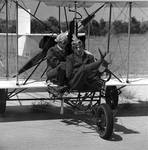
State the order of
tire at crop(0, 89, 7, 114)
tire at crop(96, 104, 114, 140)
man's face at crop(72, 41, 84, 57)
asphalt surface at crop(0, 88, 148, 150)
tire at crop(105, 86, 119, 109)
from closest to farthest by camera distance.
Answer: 1. asphalt surface at crop(0, 88, 148, 150)
2. tire at crop(96, 104, 114, 140)
3. man's face at crop(72, 41, 84, 57)
4. tire at crop(0, 89, 7, 114)
5. tire at crop(105, 86, 119, 109)

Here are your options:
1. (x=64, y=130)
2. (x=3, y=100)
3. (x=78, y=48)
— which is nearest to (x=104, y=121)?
(x=64, y=130)

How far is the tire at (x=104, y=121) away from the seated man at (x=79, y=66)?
1.65 feet

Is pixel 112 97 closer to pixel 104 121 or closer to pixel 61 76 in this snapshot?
pixel 61 76

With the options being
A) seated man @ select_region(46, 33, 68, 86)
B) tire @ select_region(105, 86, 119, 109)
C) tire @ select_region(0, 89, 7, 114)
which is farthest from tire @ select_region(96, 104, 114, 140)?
tire @ select_region(0, 89, 7, 114)

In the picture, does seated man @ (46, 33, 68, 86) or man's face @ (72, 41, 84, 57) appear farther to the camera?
seated man @ (46, 33, 68, 86)

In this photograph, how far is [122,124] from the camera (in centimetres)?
600

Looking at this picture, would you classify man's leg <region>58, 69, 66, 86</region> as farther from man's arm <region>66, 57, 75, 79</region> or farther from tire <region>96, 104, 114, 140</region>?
tire <region>96, 104, 114, 140</region>

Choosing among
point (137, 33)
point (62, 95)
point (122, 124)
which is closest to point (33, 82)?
point (62, 95)

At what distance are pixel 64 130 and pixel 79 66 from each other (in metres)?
1.08

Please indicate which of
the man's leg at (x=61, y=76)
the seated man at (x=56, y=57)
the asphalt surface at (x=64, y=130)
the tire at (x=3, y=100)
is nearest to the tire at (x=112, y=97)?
the asphalt surface at (x=64, y=130)

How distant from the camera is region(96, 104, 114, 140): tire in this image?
490 centimetres

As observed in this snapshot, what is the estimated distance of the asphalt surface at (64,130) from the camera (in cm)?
479

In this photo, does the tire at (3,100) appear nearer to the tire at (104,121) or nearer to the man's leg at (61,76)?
the man's leg at (61,76)

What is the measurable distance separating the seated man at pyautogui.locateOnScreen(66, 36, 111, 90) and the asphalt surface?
798 millimetres
